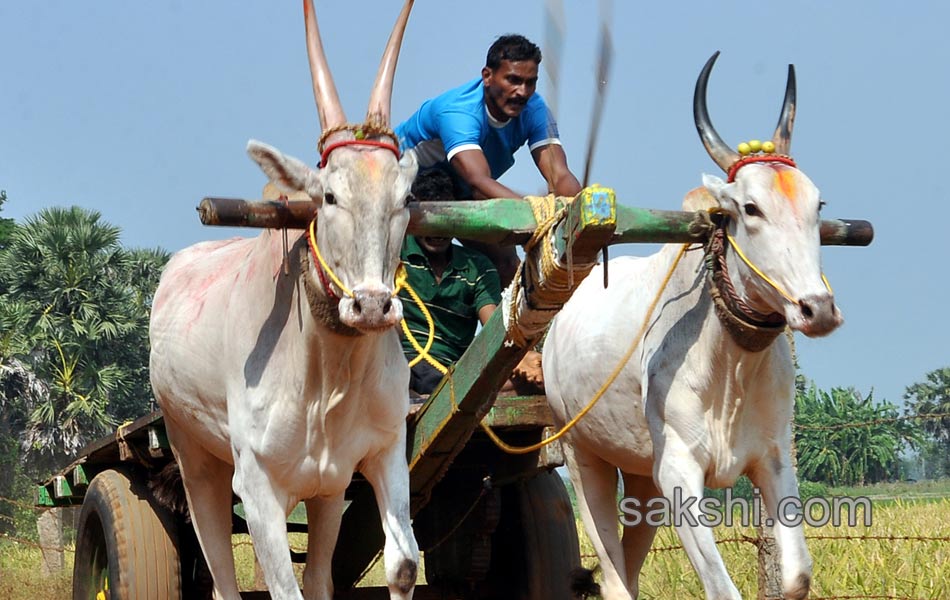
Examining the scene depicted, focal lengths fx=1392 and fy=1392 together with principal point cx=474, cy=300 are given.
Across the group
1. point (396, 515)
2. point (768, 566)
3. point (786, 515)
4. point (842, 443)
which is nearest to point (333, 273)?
point (396, 515)

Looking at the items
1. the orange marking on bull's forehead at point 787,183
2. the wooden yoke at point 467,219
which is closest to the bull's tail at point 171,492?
the wooden yoke at point 467,219

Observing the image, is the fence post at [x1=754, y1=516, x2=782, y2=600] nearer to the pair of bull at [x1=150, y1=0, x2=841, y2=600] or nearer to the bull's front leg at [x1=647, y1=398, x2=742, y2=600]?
the pair of bull at [x1=150, y1=0, x2=841, y2=600]

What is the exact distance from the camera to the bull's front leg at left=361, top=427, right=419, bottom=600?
15.3 feet

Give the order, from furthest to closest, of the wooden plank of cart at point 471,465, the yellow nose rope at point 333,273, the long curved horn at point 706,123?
1. the long curved horn at point 706,123
2. the wooden plank of cart at point 471,465
3. the yellow nose rope at point 333,273

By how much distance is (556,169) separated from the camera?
625 cm

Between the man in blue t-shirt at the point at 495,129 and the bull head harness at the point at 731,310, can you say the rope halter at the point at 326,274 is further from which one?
the man in blue t-shirt at the point at 495,129

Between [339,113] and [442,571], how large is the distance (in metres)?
2.58

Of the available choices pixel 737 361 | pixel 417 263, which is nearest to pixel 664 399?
pixel 737 361

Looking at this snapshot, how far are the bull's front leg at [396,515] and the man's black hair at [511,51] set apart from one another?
208 centimetres

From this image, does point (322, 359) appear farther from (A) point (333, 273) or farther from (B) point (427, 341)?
(B) point (427, 341)

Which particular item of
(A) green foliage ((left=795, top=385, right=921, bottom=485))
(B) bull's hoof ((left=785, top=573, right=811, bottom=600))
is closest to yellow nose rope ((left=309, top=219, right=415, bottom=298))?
(B) bull's hoof ((left=785, top=573, right=811, bottom=600))

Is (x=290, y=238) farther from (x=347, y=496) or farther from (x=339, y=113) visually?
(x=347, y=496)

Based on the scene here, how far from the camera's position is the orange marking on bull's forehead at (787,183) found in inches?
196
